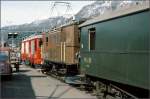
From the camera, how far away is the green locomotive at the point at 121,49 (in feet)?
36.2

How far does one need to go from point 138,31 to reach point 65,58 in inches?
455

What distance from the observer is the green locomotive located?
36.2 feet

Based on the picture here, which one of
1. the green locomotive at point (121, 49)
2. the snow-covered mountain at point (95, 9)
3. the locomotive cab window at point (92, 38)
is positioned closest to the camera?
the green locomotive at point (121, 49)

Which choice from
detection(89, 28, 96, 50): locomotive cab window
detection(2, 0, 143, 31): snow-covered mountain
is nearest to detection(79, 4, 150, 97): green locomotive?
detection(89, 28, 96, 50): locomotive cab window

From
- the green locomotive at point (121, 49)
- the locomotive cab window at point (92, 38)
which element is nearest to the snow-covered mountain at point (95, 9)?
the green locomotive at point (121, 49)

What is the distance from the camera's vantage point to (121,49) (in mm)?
12539

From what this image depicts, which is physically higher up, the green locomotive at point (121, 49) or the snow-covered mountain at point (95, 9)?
the snow-covered mountain at point (95, 9)

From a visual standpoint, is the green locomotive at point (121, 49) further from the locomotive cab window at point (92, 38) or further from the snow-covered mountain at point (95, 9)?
the snow-covered mountain at point (95, 9)

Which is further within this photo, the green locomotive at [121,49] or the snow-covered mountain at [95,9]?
the snow-covered mountain at [95,9]

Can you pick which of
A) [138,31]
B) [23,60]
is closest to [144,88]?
[138,31]

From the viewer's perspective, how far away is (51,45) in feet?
92.9

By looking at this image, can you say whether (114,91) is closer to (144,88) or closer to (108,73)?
(108,73)

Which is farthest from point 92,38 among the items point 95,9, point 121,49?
point 95,9

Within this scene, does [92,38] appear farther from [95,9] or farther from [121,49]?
[95,9]
